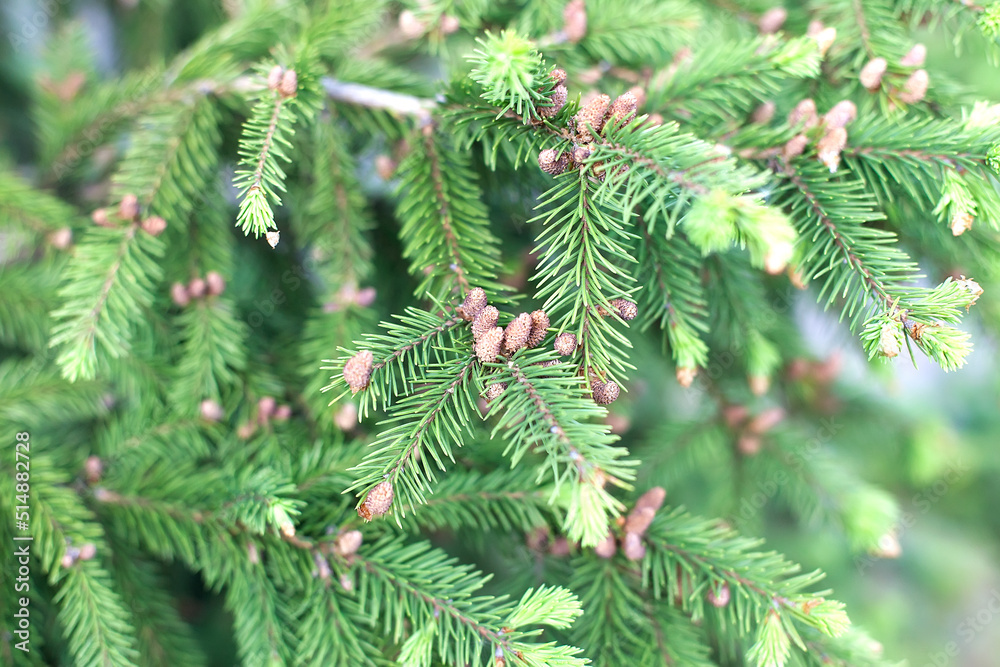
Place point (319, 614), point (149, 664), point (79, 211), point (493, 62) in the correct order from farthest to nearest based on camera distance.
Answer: point (79, 211), point (149, 664), point (319, 614), point (493, 62)

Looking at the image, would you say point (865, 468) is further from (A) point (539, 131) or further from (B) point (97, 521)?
(B) point (97, 521)

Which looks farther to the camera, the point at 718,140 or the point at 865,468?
the point at 865,468

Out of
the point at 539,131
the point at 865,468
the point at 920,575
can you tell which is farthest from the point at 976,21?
the point at 920,575

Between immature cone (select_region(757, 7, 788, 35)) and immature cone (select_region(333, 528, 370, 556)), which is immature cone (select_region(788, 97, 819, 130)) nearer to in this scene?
immature cone (select_region(757, 7, 788, 35))

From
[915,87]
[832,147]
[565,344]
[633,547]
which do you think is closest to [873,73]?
[915,87]

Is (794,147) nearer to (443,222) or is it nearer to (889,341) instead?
(889,341)
